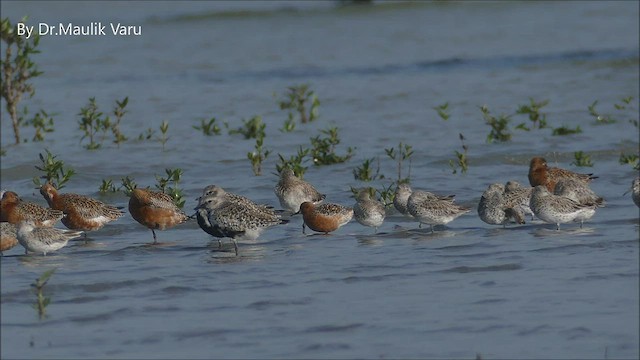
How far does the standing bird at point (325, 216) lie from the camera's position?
51.1ft

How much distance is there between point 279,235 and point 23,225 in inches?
120

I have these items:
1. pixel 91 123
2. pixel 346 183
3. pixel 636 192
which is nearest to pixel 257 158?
pixel 346 183

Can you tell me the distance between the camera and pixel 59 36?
39.4 metres

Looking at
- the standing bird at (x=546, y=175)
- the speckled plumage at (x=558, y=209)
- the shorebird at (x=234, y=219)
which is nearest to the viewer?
the shorebird at (x=234, y=219)

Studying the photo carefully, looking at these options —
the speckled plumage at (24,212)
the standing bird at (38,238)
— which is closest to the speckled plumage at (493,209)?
the standing bird at (38,238)

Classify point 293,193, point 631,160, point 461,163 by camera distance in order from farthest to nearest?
point 461,163 → point 631,160 → point 293,193

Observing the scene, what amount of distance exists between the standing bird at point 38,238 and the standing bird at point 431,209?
393 centimetres

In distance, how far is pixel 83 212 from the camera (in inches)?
623

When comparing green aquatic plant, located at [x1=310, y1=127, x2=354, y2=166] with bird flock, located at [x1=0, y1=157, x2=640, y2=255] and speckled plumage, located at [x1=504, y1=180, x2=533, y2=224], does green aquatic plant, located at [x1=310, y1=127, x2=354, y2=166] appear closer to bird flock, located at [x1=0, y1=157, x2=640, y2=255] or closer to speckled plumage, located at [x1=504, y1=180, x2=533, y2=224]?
bird flock, located at [x1=0, y1=157, x2=640, y2=255]

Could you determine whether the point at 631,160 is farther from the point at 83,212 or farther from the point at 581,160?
the point at 83,212

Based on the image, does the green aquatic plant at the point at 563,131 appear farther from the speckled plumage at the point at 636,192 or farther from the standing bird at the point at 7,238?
the standing bird at the point at 7,238

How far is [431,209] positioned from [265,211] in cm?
186

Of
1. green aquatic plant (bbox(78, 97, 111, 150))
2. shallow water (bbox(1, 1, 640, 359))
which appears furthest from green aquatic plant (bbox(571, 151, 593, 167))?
green aquatic plant (bbox(78, 97, 111, 150))

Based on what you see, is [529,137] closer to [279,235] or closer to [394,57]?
[279,235]
